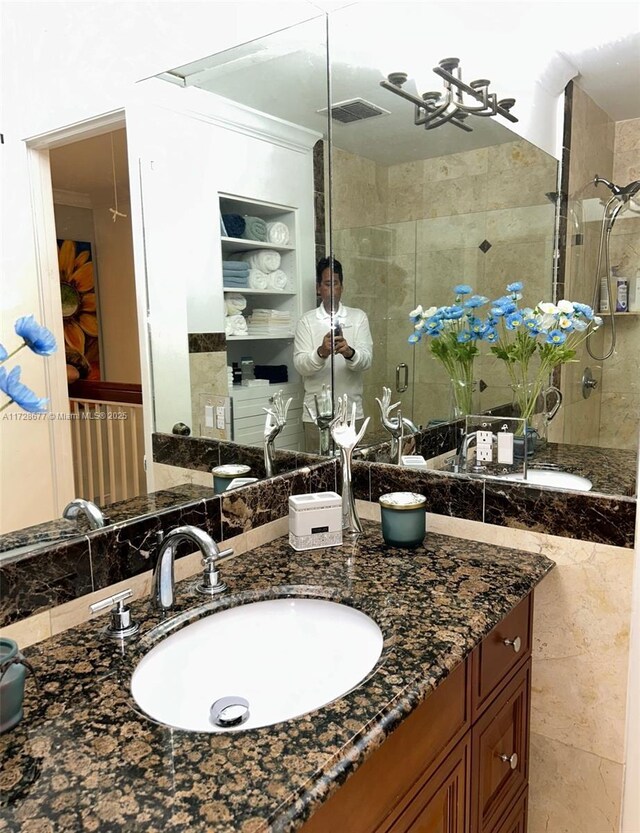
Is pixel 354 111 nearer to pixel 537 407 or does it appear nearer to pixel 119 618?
pixel 537 407

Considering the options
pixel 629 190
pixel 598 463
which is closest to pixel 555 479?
pixel 598 463

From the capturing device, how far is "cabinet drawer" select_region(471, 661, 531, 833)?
4.56 ft

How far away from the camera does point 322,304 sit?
201 centimetres

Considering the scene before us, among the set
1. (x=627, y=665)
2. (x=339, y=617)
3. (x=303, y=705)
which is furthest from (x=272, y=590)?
(x=627, y=665)

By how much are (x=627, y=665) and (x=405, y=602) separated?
0.63 m

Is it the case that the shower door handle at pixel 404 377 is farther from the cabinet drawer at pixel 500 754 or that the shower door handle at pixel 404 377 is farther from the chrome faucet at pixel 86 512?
the chrome faucet at pixel 86 512

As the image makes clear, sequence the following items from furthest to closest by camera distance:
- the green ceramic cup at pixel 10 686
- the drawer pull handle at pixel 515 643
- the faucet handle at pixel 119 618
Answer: the drawer pull handle at pixel 515 643, the faucet handle at pixel 119 618, the green ceramic cup at pixel 10 686

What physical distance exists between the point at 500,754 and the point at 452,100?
5.73 ft

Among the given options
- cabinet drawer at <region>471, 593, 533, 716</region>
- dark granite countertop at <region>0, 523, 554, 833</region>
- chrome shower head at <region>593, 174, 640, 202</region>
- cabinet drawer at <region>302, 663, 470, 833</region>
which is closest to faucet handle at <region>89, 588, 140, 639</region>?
dark granite countertop at <region>0, 523, 554, 833</region>

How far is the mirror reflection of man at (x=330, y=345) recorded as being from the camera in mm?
1991

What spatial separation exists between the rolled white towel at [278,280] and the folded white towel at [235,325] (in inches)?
6.2

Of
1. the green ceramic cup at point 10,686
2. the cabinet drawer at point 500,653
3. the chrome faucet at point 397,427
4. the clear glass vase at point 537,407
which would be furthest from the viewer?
the chrome faucet at point 397,427

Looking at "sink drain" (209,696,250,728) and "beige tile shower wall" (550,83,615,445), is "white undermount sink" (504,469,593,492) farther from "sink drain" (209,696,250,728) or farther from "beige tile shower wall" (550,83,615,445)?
"sink drain" (209,696,250,728)

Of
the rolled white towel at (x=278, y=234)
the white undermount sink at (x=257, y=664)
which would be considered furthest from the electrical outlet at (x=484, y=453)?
the rolled white towel at (x=278, y=234)
